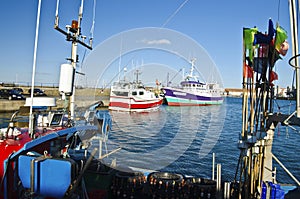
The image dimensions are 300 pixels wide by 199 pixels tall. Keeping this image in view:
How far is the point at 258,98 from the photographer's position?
238 inches

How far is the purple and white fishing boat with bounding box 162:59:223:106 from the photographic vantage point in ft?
208

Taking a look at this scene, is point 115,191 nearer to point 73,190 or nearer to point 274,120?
point 73,190

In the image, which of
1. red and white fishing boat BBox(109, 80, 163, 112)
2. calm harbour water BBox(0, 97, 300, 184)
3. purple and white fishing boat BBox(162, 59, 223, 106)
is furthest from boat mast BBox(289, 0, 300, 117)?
purple and white fishing boat BBox(162, 59, 223, 106)

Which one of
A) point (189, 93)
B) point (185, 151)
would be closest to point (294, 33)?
point (185, 151)

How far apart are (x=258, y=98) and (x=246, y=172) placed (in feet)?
5.29

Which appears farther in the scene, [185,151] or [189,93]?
[189,93]

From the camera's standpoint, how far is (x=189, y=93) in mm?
63438

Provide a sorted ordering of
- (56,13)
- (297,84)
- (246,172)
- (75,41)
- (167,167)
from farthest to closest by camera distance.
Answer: (167,167)
(75,41)
(56,13)
(246,172)
(297,84)

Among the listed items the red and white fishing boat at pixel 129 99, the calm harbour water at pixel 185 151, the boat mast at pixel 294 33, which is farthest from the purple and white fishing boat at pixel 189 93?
the boat mast at pixel 294 33

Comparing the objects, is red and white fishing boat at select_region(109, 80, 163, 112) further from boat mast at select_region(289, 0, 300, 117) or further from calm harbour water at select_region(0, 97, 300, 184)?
boat mast at select_region(289, 0, 300, 117)

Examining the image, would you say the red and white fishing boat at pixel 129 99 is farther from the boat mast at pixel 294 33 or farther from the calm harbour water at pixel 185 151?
the boat mast at pixel 294 33

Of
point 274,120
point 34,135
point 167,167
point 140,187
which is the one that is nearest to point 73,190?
point 34,135

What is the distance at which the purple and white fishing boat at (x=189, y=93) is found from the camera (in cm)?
6344

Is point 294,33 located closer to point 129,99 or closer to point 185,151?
point 185,151
